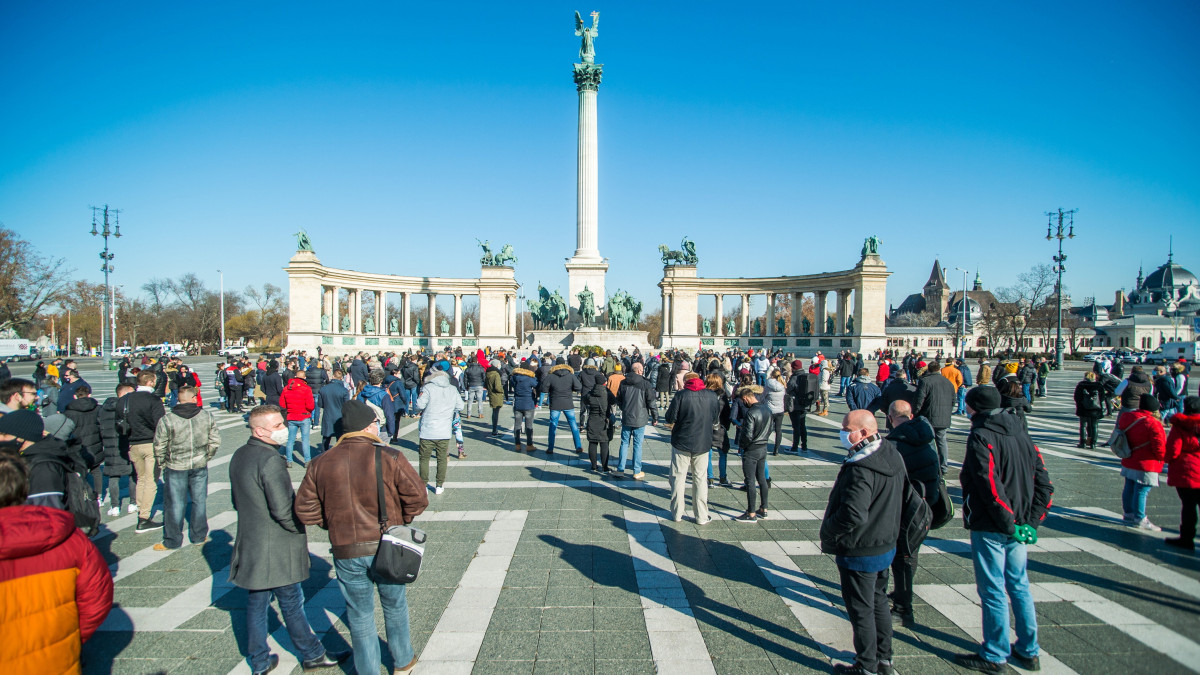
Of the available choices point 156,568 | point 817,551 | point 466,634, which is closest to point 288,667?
point 466,634

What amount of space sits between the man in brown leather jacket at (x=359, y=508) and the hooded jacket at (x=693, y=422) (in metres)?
3.77

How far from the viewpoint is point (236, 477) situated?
3.68 m

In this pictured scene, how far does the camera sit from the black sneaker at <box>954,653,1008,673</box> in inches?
152

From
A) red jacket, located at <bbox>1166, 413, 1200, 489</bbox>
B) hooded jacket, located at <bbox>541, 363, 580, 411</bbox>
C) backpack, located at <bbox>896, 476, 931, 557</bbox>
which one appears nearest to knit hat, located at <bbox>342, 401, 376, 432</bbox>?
backpack, located at <bbox>896, 476, 931, 557</bbox>

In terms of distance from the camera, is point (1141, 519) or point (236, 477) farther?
point (1141, 519)

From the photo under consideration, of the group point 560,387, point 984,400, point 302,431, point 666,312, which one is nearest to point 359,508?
point 984,400

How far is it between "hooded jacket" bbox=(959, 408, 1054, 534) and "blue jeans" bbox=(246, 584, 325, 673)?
4.60m

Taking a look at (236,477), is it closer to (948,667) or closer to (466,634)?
(466,634)

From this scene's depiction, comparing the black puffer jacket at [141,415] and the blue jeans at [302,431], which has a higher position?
the black puffer jacket at [141,415]

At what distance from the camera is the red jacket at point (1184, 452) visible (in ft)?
18.7

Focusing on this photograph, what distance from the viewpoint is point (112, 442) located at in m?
7.28

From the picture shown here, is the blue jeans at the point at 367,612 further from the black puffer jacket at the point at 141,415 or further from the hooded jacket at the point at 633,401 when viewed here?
the hooded jacket at the point at 633,401

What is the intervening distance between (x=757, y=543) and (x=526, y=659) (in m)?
3.25

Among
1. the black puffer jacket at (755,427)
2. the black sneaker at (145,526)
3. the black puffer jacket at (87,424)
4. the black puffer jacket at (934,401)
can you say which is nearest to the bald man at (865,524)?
the black puffer jacket at (755,427)
